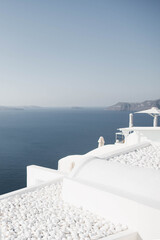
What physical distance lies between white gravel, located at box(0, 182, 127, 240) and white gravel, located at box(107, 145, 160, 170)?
116 inches

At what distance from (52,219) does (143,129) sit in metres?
9.03

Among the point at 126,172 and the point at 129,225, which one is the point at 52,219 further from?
the point at 126,172

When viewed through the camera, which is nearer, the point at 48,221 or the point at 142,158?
the point at 48,221

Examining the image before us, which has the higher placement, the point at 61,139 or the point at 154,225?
the point at 154,225

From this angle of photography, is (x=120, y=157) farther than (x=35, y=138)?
No

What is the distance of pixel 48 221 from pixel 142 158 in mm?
4895

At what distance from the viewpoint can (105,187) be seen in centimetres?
687

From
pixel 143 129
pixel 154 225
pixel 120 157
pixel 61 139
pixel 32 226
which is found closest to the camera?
pixel 154 225

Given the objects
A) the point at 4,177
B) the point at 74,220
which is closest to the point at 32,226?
the point at 74,220

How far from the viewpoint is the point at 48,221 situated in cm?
617

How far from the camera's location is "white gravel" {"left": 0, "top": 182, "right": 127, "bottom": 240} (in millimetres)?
5480

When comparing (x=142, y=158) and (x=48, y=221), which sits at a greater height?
(x=142, y=158)

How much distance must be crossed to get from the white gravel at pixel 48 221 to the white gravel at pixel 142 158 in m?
2.94

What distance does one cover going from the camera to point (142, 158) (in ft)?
32.1
